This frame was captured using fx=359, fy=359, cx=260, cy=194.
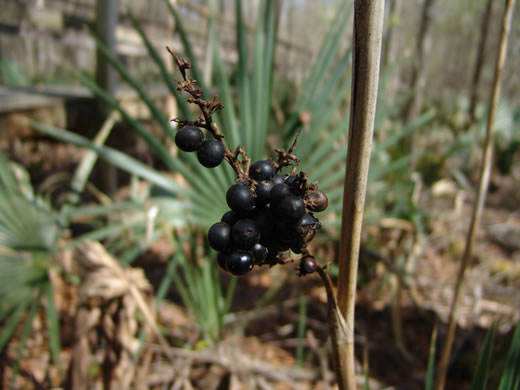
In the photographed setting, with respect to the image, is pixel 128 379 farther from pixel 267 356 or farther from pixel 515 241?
pixel 515 241

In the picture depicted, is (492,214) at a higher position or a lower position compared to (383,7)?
lower

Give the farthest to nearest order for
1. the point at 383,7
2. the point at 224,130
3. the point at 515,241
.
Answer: the point at 515,241 < the point at 224,130 < the point at 383,7

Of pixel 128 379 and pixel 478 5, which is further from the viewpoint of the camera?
pixel 478 5

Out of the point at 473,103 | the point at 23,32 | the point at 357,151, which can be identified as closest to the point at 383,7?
the point at 357,151

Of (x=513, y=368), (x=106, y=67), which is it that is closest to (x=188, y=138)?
(x=513, y=368)

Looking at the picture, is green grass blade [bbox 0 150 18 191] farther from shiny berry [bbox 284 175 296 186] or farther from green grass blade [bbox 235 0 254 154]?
shiny berry [bbox 284 175 296 186]

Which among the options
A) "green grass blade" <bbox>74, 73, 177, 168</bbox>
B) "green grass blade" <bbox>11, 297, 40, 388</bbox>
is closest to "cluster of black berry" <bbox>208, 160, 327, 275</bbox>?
"green grass blade" <bbox>74, 73, 177, 168</bbox>
